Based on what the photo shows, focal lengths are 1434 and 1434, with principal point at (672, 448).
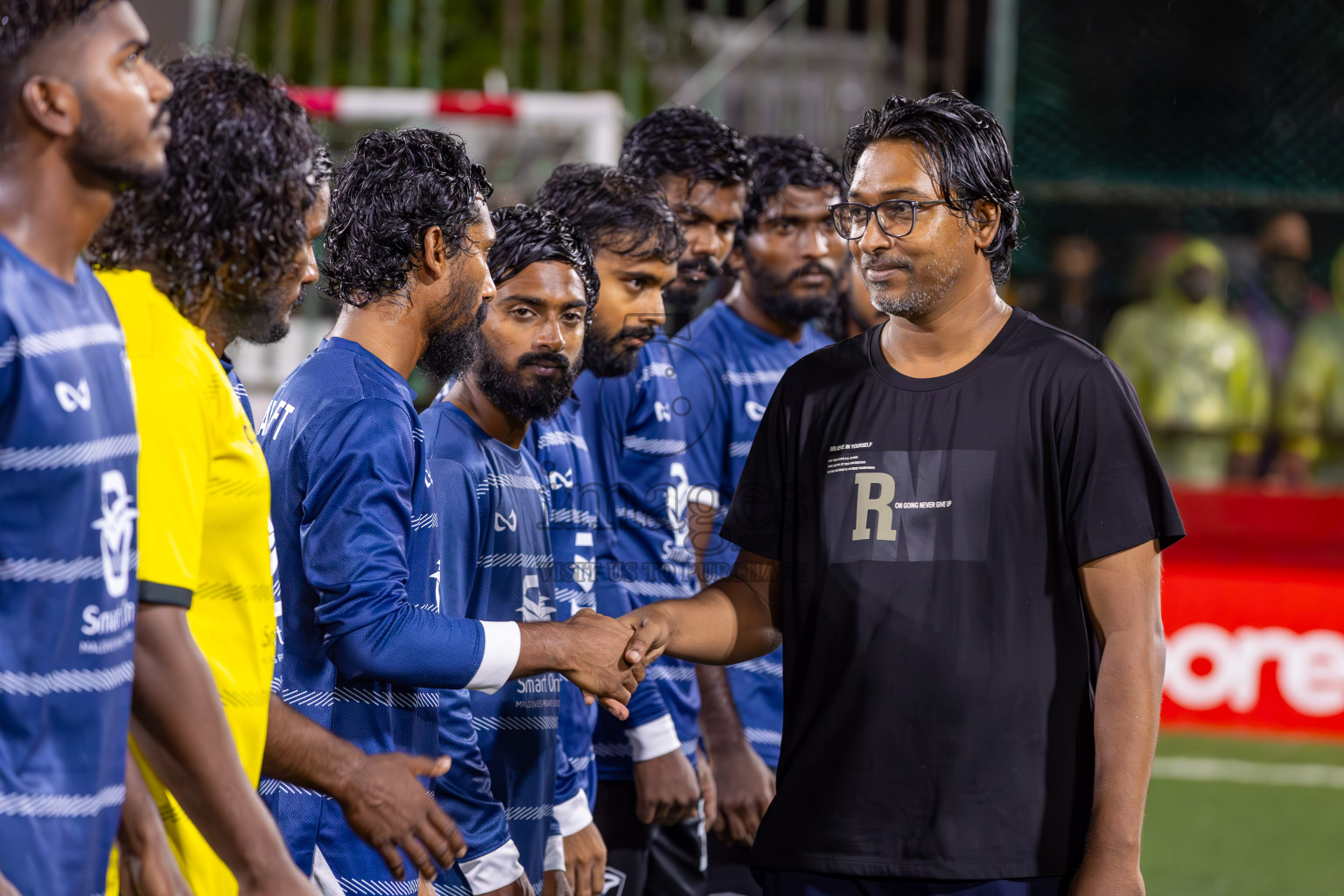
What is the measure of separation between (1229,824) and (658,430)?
13.6ft

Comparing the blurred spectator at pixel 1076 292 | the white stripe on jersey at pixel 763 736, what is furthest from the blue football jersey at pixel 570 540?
the blurred spectator at pixel 1076 292

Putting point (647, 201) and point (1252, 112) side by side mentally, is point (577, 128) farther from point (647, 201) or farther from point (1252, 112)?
point (647, 201)

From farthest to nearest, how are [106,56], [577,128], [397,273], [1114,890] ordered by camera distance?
[577,128] → [397,273] → [1114,890] → [106,56]

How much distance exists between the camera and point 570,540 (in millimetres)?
3158

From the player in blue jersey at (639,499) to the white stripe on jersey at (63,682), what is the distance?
72.9 inches

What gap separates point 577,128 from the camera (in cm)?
886

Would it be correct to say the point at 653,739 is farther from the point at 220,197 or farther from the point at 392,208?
the point at 220,197

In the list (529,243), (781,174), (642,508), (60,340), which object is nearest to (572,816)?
(642,508)

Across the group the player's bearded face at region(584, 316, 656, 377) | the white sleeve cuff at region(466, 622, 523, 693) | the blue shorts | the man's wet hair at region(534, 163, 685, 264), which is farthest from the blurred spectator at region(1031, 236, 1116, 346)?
the white sleeve cuff at region(466, 622, 523, 693)

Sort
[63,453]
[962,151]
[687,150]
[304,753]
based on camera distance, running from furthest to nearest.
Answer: [687,150] < [962,151] < [304,753] < [63,453]

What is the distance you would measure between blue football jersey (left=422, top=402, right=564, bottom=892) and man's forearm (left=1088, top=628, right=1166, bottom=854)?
3.54ft

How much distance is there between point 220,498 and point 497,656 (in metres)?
0.63

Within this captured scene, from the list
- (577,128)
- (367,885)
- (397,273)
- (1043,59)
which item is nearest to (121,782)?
(367,885)

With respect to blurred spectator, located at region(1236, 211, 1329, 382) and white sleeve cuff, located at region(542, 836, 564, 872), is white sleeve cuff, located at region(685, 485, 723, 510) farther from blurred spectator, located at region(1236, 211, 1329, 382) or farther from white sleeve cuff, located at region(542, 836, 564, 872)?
blurred spectator, located at region(1236, 211, 1329, 382)
